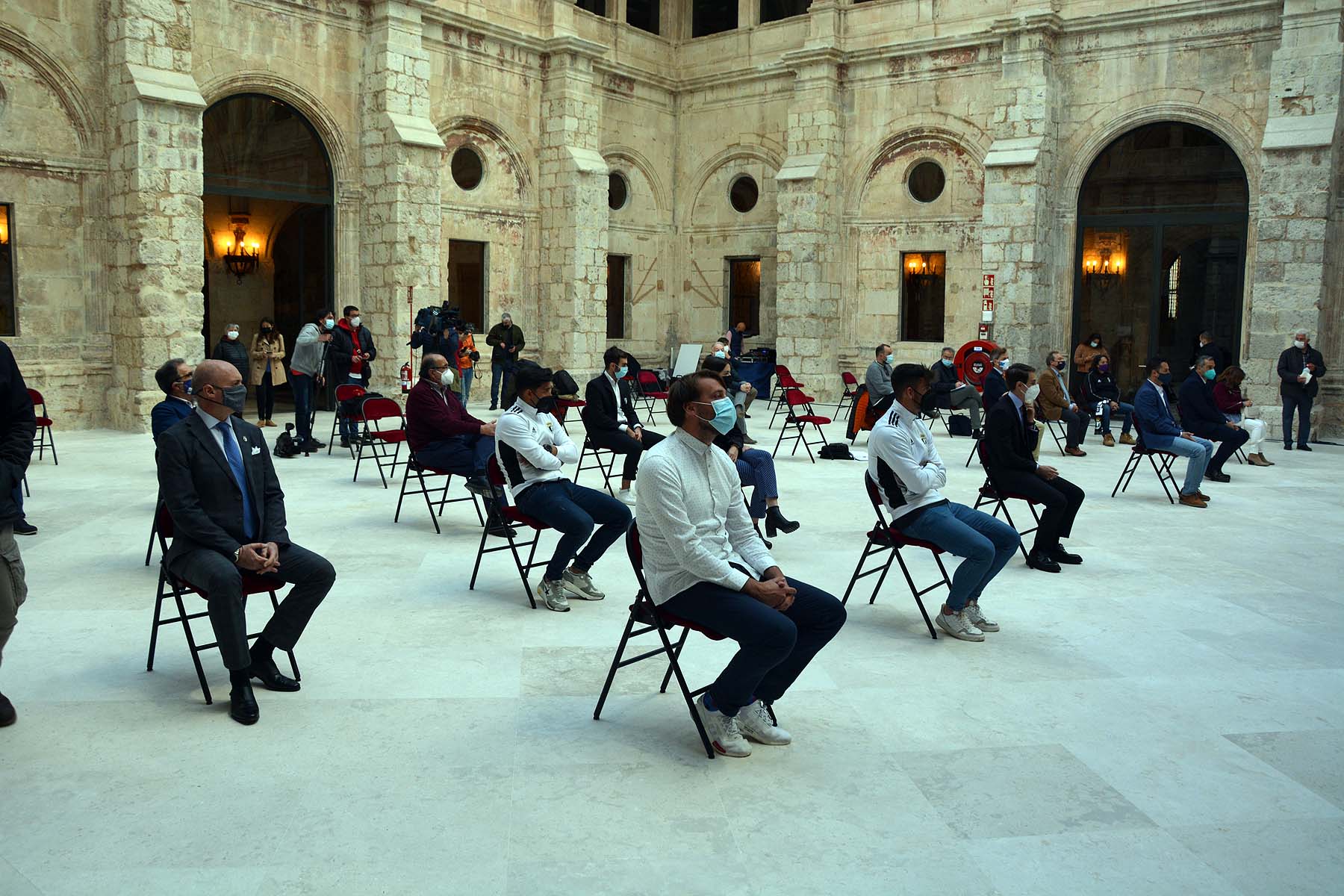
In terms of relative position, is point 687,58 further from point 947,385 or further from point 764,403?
point 947,385

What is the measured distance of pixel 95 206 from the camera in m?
14.1

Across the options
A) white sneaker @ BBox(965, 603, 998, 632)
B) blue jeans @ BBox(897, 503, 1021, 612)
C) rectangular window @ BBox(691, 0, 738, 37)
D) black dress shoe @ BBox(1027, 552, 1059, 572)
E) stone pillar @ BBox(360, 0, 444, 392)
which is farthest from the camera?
rectangular window @ BBox(691, 0, 738, 37)

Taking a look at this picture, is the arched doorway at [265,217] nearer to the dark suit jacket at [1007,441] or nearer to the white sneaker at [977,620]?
the dark suit jacket at [1007,441]

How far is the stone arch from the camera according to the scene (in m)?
13.3

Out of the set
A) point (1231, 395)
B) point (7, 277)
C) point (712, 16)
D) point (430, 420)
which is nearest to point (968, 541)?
point (430, 420)

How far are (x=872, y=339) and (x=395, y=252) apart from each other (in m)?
9.33

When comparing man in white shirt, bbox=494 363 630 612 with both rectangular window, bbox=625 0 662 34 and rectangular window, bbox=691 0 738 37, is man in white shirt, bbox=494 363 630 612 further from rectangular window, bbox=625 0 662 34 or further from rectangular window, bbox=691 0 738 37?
rectangular window, bbox=691 0 738 37

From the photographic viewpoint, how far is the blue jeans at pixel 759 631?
13.6 ft

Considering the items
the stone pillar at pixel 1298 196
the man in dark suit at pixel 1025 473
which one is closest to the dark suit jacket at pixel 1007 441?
the man in dark suit at pixel 1025 473

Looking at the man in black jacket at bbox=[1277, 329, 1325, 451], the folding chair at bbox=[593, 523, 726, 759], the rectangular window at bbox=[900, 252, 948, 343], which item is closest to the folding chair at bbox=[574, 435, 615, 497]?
the folding chair at bbox=[593, 523, 726, 759]

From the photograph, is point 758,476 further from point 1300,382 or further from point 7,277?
point 7,277

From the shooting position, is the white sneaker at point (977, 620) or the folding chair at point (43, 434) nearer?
the white sneaker at point (977, 620)

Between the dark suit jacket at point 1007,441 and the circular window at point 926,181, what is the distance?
1356 cm

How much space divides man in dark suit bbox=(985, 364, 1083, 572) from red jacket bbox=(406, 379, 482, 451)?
3.87m
